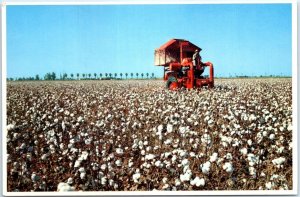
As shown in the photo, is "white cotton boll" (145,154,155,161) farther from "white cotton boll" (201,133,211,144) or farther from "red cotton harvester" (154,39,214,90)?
"red cotton harvester" (154,39,214,90)

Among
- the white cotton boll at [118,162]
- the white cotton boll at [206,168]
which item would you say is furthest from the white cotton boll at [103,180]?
the white cotton boll at [206,168]

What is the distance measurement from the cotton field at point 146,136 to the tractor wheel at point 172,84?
11 centimetres

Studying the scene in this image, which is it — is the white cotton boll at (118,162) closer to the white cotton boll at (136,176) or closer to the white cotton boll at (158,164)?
the white cotton boll at (136,176)

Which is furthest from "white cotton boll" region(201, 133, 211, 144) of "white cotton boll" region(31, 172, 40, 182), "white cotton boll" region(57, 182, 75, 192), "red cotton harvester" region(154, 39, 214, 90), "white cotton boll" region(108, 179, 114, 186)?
"white cotton boll" region(31, 172, 40, 182)

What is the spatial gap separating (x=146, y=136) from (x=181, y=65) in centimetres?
165

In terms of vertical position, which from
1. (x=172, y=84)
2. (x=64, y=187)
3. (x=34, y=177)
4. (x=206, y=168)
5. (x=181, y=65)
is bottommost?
(x=64, y=187)

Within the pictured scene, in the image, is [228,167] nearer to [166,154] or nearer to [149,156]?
[166,154]

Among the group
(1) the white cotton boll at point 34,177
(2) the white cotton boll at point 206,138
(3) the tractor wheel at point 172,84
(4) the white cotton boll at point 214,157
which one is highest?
(3) the tractor wheel at point 172,84

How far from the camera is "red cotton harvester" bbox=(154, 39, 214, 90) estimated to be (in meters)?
6.92

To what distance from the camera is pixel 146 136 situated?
22.5 feet

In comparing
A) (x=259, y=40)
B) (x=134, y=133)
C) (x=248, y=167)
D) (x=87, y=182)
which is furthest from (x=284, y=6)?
(x=87, y=182)

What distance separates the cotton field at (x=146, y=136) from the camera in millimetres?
6445

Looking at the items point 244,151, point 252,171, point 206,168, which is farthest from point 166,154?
point 252,171

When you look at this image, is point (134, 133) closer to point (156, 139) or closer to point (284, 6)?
point (156, 139)
